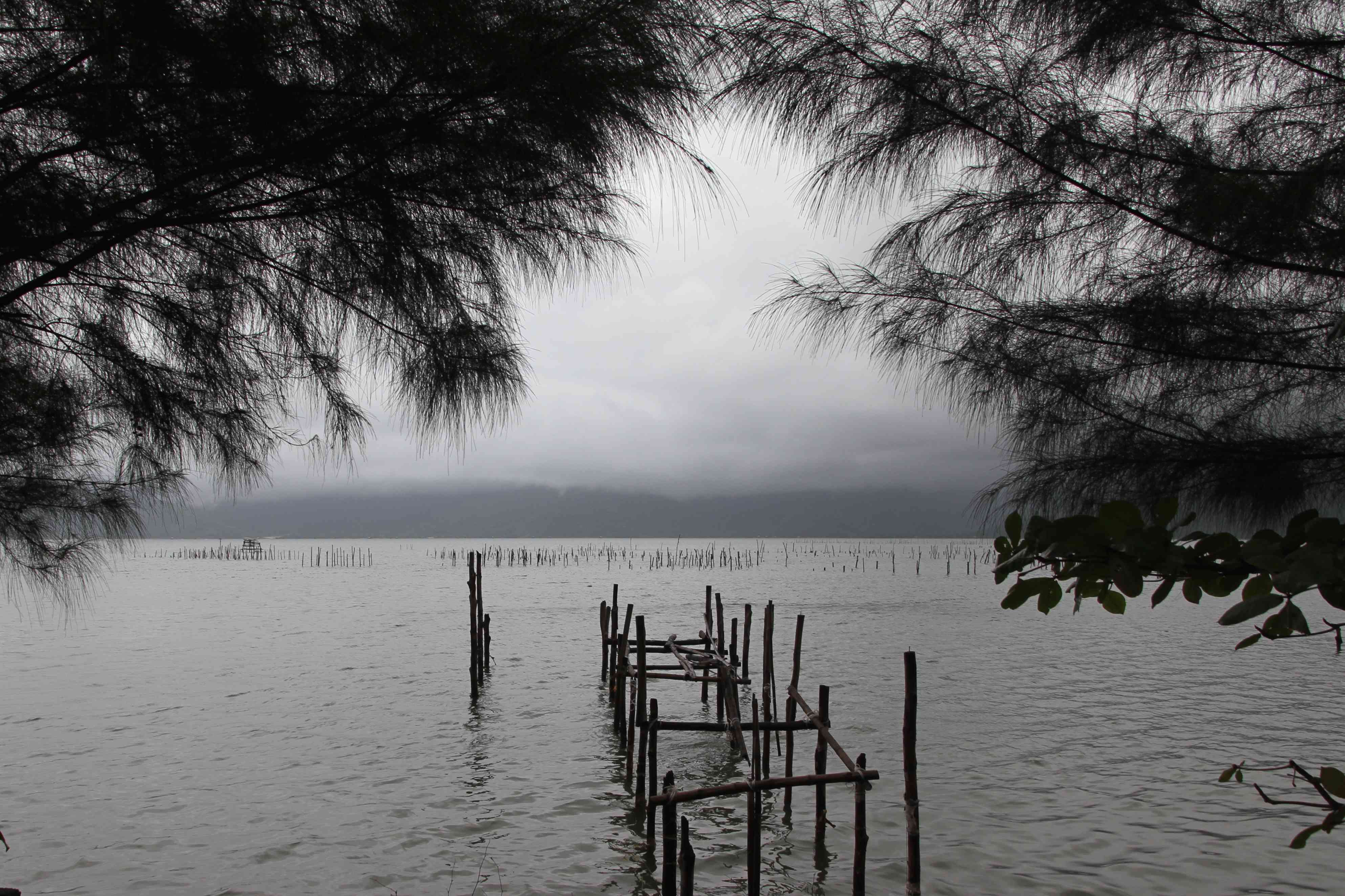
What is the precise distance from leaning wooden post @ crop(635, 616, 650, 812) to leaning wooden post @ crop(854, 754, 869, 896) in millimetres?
2449

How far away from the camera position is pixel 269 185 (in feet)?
9.75

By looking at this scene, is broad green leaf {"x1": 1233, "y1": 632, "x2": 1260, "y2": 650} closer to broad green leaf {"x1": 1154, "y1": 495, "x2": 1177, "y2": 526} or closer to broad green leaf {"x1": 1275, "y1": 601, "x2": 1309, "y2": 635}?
broad green leaf {"x1": 1275, "y1": 601, "x2": 1309, "y2": 635}

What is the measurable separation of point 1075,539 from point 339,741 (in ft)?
45.6

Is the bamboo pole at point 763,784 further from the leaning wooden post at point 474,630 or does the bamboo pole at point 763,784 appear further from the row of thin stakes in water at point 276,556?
the row of thin stakes in water at point 276,556

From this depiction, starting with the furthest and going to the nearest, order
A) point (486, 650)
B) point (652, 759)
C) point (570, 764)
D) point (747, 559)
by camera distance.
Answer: point (747, 559) < point (486, 650) < point (570, 764) < point (652, 759)

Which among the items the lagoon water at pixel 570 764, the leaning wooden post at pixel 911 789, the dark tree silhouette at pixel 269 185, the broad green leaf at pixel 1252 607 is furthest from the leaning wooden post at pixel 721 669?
the broad green leaf at pixel 1252 607

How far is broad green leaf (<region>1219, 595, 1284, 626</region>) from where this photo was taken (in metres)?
1.08

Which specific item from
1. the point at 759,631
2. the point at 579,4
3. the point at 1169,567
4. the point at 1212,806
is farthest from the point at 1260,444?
the point at 759,631

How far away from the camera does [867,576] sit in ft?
187

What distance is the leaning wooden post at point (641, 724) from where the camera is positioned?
8461 millimetres

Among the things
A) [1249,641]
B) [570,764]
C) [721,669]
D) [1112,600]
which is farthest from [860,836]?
[570,764]

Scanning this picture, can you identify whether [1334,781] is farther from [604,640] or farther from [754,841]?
[604,640]

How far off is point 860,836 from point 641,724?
2664 millimetres

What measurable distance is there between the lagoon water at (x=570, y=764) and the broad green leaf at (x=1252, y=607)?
7325mm
